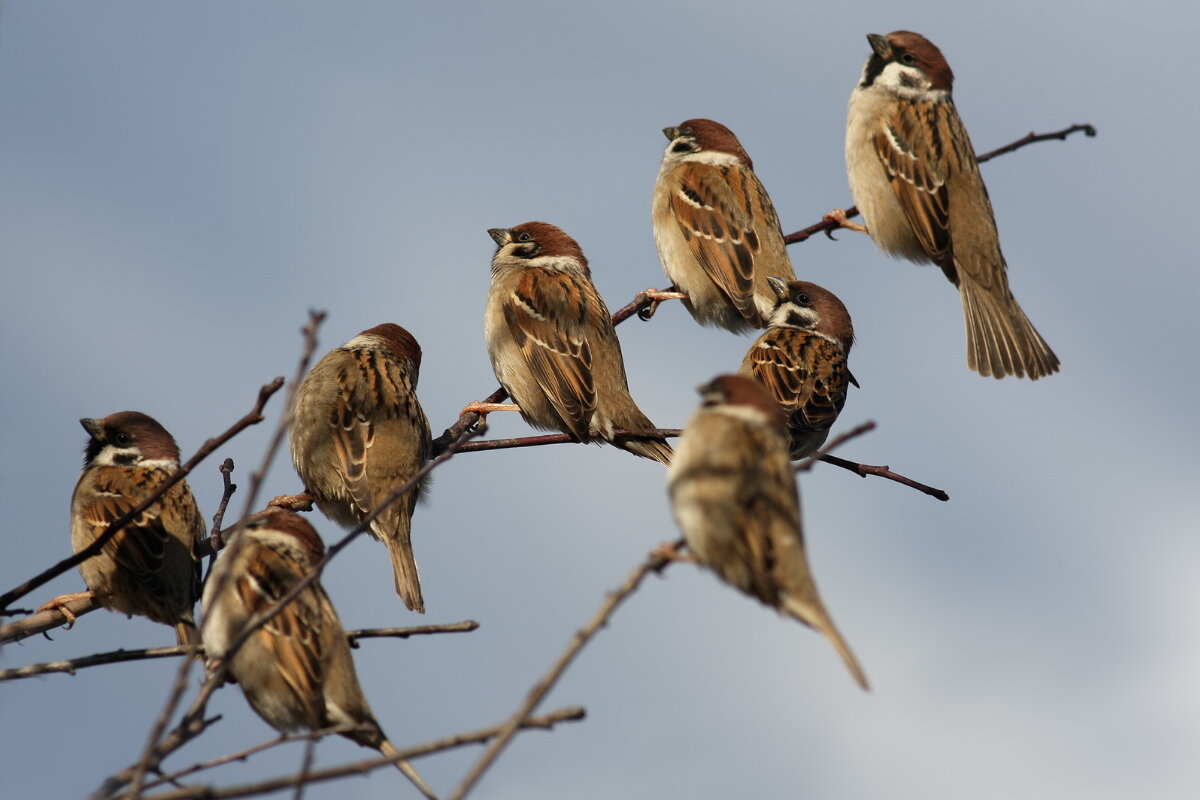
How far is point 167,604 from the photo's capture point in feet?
18.7

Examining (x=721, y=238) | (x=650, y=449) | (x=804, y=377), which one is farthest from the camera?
(x=721, y=238)

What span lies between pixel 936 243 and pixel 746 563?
4.01 metres

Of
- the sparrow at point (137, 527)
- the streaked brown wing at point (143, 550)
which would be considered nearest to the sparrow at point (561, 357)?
the sparrow at point (137, 527)

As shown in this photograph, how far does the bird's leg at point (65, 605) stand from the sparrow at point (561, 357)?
2.01 m

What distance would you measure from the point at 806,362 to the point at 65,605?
3595mm

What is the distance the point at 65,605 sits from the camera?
5762 mm

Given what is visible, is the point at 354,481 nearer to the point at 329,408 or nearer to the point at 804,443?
the point at 329,408

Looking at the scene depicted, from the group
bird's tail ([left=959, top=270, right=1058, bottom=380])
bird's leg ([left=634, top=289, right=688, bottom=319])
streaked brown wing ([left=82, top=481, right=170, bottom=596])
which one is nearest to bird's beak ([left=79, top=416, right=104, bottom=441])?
streaked brown wing ([left=82, top=481, right=170, bottom=596])

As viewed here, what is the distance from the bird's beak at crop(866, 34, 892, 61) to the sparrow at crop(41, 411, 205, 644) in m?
4.31

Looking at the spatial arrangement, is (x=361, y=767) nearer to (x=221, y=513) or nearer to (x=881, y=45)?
(x=221, y=513)

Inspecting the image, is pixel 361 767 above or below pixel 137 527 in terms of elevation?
below

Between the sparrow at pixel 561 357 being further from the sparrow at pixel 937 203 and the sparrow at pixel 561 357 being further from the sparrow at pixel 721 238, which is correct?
the sparrow at pixel 937 203

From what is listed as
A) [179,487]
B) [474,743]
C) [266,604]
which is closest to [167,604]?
[179,487]

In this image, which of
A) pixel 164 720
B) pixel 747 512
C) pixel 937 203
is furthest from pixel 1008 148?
pixel 164 720
